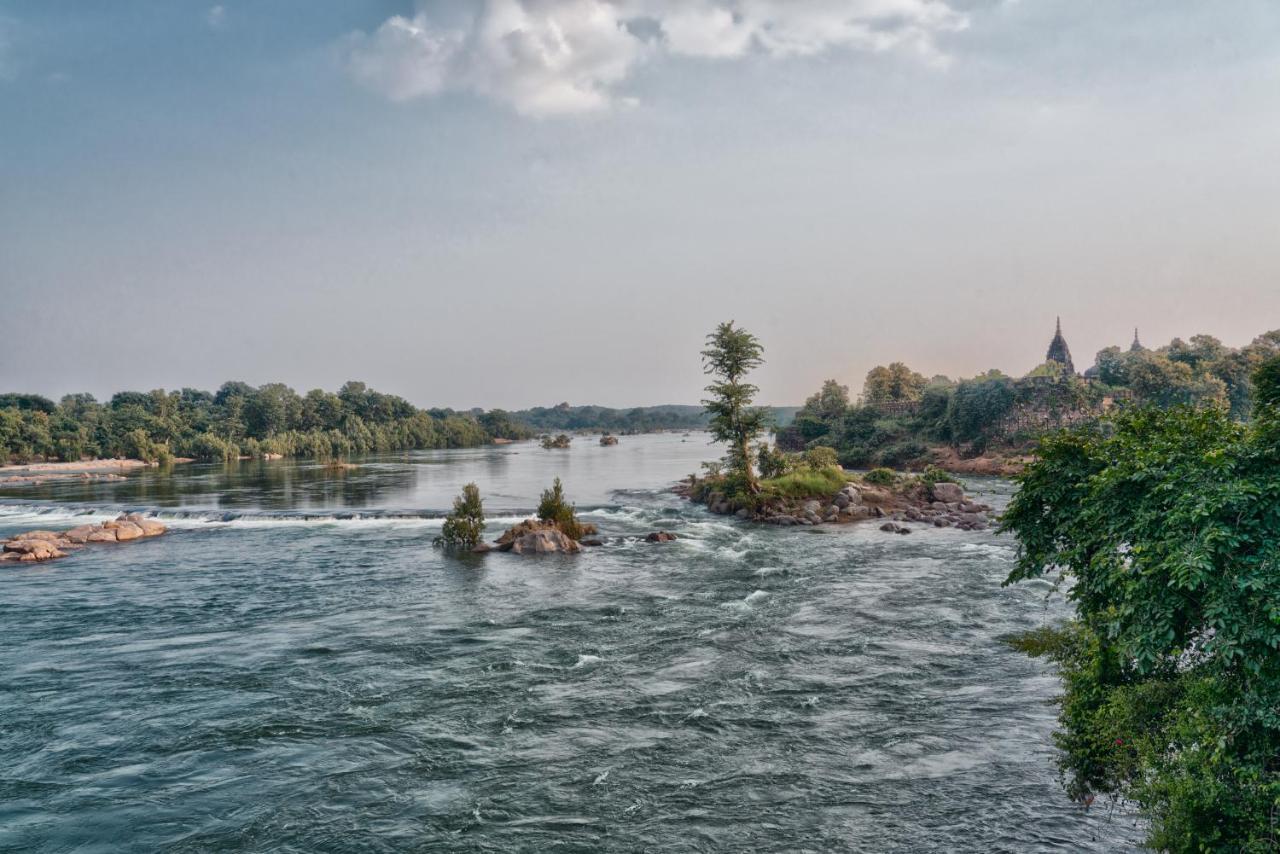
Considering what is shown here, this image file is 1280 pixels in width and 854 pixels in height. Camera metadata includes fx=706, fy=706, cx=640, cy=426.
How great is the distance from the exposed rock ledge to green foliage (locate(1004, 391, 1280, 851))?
29.9 meters

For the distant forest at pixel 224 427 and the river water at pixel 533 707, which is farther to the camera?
the distant forest at pixel 224 427

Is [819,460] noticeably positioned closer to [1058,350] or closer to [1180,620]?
[1180,620]

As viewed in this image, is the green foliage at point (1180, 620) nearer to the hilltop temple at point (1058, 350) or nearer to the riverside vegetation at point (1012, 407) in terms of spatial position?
the riverside vegetation at point (1012, 407)

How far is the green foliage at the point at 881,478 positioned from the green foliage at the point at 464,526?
103ft

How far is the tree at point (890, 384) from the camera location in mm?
131125

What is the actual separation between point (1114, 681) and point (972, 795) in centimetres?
310

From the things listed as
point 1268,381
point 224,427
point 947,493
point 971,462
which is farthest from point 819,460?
point 224,427

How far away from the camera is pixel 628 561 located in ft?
112

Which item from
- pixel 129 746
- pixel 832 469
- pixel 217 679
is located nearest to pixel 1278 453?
pixel 129 746

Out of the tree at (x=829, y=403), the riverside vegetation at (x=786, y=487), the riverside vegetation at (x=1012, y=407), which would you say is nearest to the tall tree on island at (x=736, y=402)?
the riverside vegetation at (x=786, y=487)

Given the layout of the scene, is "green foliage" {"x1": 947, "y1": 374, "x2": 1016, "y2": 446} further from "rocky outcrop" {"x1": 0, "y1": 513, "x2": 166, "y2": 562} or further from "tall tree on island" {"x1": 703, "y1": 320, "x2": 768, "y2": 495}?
"rocky outcrop" {"x1": 0, "y1": 513, "x2": 166, "y2": 562}

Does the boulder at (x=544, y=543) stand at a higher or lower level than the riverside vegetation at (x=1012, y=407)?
lower

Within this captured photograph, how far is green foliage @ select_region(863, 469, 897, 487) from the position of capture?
5522 centimetres

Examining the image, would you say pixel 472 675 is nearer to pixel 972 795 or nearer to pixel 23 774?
pixel 23 774
